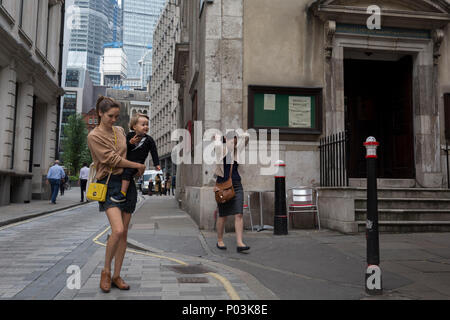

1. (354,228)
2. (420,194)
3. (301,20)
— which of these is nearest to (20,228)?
(354,228)

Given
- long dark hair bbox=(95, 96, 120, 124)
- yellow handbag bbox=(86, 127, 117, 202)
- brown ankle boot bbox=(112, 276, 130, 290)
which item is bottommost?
brown ankle boot bbox=(112, 276, 130, 290)

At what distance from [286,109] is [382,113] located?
372 centimetres

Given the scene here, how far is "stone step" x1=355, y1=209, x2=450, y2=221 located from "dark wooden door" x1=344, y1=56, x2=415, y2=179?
1669 millimetres

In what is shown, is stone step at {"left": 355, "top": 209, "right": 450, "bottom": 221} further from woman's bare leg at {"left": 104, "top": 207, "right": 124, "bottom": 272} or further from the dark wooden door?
woman's bare leg at {"left": 104, "top": 207, "right": 124, "bottom": 272}

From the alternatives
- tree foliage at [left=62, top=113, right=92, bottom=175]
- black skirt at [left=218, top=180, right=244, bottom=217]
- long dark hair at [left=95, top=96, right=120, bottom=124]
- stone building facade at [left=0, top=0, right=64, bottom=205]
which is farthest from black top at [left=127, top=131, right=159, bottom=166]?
tree foliage at [left=62, top=113, right=92, bottom=175]

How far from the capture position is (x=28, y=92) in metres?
17.9

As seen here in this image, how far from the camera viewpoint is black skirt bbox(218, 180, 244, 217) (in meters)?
6.24

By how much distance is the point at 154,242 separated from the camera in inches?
264

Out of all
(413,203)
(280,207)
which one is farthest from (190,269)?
(413,203)

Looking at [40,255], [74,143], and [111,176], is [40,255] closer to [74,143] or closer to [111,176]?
[111,176]

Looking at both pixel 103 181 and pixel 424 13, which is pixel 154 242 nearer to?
pixel 103 181

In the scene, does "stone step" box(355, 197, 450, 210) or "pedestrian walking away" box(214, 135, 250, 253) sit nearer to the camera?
"pedestrian walking away" box(214, 135, 250, 253)

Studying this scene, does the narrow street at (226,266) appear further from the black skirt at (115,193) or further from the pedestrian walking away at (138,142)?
the pedestrian walking away at (138,142)
